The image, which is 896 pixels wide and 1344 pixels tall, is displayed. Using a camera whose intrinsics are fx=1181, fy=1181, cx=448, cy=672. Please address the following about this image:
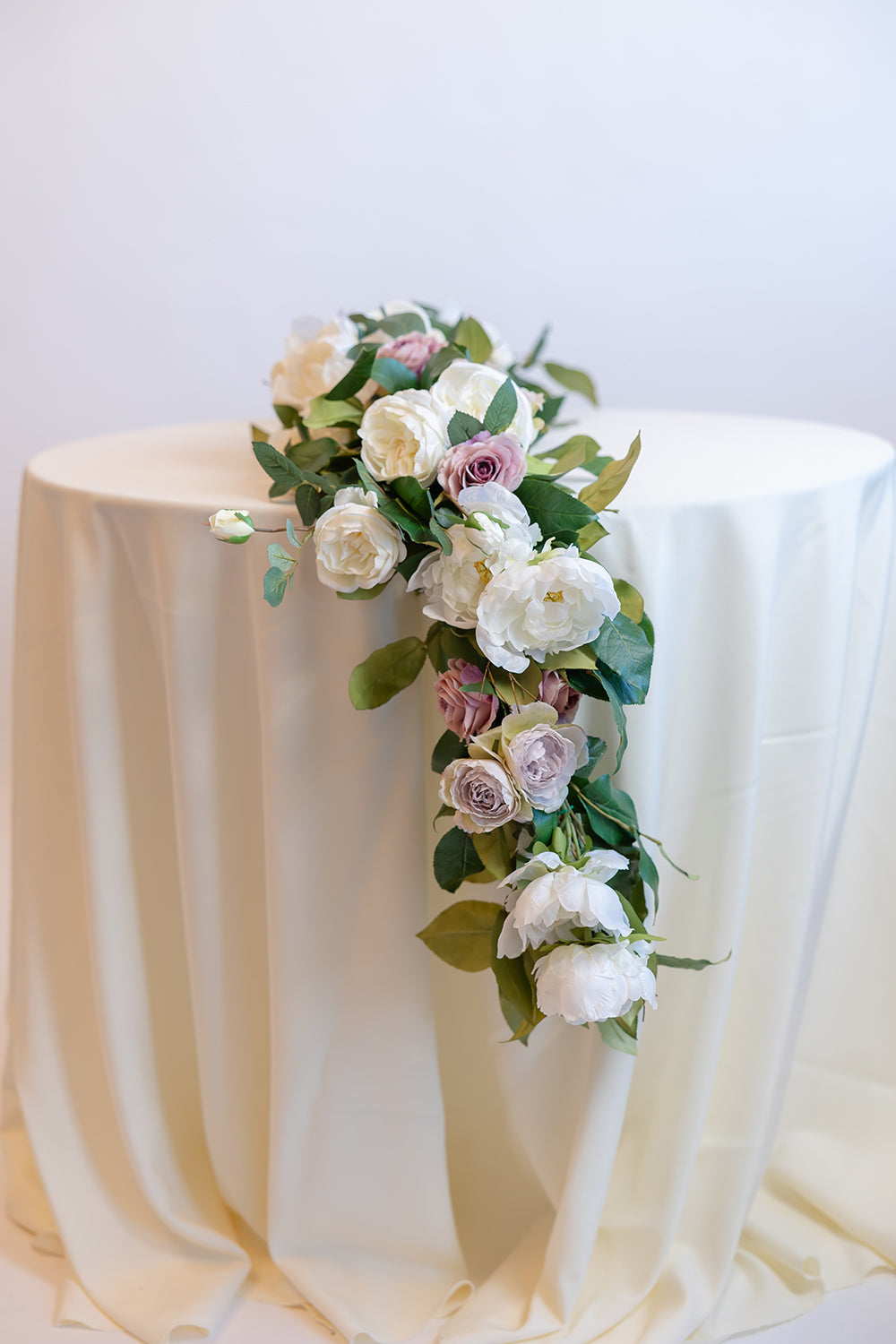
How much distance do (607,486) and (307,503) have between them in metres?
0.25

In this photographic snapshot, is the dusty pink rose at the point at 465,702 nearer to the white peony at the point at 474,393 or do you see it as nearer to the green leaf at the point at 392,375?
the white peony at the point at 474,393

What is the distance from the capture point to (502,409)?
3.21 ft

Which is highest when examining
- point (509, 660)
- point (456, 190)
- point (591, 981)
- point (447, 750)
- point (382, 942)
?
point (456, 190)

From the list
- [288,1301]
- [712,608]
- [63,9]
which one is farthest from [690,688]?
[63,9]

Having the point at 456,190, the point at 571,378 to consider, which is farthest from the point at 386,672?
the point at 456,190

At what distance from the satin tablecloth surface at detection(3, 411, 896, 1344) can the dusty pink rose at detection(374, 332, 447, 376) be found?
8.4 inches

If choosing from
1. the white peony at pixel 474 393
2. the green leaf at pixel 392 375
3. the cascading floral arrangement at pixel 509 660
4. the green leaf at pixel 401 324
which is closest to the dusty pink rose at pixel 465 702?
the cascading floral arrangement at pixel 509 660

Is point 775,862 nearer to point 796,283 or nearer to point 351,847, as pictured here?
point 351,847

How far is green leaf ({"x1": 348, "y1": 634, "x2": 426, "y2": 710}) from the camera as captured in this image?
96 centimetres

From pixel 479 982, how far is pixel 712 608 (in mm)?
437

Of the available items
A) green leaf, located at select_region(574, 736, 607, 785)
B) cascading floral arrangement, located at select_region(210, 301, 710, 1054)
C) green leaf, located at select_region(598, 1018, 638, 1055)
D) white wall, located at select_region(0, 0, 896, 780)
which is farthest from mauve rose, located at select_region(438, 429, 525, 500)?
white wall, located at select_region(0, 0, 896, 780)

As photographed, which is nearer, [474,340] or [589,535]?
[589,535]

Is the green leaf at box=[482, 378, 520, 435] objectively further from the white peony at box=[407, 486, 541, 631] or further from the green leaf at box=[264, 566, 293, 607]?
the green leaf at box=[264, 566, 293, 607]

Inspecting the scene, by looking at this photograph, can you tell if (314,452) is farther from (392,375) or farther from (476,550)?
(476,550)
